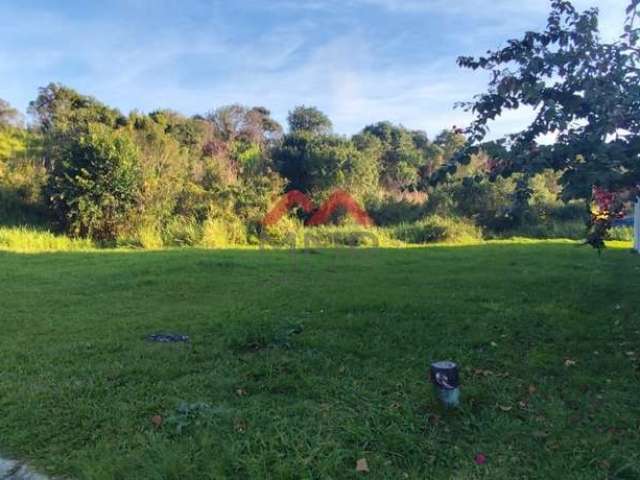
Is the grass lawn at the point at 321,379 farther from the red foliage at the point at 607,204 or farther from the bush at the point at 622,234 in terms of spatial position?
the bush at the point at 622,234

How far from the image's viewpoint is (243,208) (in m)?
14.4

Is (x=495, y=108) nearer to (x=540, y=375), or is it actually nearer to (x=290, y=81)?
(x=540, y=375)

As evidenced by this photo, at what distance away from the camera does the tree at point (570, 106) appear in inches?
99.6

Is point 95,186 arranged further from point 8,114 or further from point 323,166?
point 8,114

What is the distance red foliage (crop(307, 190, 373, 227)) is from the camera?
15.7 metres

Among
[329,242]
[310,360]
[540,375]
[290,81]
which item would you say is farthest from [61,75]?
[540,375]

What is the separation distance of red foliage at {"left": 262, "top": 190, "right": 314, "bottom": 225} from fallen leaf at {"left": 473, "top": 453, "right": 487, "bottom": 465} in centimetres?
1211

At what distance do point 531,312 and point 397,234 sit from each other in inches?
372

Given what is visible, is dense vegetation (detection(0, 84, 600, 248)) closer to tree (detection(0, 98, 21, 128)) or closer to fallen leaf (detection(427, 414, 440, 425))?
tree (detection(0, 98, 21, 128))

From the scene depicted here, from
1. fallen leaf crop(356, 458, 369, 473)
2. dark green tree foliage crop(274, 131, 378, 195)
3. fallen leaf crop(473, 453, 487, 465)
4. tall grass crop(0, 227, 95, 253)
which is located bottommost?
fallen leaf crop(356, 458, 369, 473)

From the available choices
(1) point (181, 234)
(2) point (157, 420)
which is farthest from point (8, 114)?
(2) point (157, 420)

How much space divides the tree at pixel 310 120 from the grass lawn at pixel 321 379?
19.3 meters

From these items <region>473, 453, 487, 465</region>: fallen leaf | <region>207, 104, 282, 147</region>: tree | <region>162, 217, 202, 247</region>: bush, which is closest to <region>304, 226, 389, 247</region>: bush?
<region>162, 217, 202, 247</region>: bush

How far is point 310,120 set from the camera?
2473 cm
